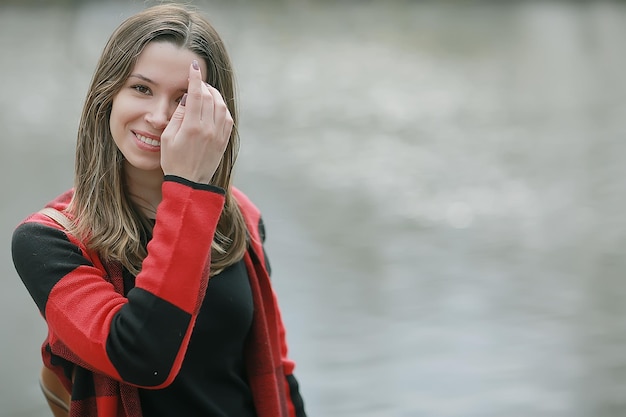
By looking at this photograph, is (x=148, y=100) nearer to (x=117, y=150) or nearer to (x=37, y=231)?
(x=117, y=150)

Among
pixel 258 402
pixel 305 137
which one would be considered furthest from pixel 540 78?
pixel 258 402

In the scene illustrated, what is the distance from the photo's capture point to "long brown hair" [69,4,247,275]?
Answer: 122 cm

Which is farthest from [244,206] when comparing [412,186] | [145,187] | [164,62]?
[412,186]

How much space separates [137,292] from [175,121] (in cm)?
25

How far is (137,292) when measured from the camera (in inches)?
43.1

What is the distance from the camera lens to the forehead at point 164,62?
1251mm

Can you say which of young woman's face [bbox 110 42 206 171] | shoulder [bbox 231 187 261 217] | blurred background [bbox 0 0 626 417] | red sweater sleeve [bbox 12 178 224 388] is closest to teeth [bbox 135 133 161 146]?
young woman's face [bbox 110 42 206 171]

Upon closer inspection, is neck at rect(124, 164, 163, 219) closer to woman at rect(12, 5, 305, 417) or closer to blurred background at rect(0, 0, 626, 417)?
woman at rect(12, 5, 305, 417)

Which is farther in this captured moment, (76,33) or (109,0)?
(109,0)

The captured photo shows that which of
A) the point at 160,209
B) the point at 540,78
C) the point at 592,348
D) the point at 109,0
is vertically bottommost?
the point at 160,209

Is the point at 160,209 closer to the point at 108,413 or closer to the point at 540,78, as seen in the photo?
the point at 108,413

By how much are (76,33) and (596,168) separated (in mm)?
3279

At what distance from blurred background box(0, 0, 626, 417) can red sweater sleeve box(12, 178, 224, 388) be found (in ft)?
4.50

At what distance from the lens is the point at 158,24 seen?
1.28 metres
